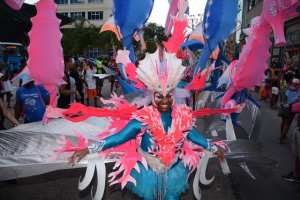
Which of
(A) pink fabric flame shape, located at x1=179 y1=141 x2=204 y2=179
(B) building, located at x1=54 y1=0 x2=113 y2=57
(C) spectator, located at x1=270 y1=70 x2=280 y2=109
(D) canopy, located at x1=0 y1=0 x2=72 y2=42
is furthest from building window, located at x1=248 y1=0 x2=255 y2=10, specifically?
(A) pink fabric flame shape, located at x1=179 y1=141 x2=204 y2=179

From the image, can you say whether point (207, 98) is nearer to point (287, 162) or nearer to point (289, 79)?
point (289, 79)

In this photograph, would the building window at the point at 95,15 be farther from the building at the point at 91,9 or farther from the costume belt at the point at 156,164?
the costume belt at the point at 156,164

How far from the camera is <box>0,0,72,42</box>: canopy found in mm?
6422

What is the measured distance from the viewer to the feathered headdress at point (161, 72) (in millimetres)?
2129

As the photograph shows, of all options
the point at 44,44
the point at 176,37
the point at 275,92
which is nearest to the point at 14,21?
the point at 44,44

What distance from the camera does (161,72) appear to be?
2.16 meters

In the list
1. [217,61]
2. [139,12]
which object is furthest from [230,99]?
[139,12]

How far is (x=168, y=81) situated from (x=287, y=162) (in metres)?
3.54

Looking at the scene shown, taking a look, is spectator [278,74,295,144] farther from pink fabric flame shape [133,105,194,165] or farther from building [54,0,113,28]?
building [54,0,113,28]

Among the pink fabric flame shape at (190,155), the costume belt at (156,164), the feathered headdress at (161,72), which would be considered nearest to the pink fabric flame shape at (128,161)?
the costume belt at (156,164)

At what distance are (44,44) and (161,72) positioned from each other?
128 centimetres

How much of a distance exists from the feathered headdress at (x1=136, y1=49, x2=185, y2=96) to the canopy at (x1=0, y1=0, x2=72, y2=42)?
4.63 metres

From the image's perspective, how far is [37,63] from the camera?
2.76m

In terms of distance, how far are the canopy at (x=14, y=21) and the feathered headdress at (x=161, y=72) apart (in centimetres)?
463
